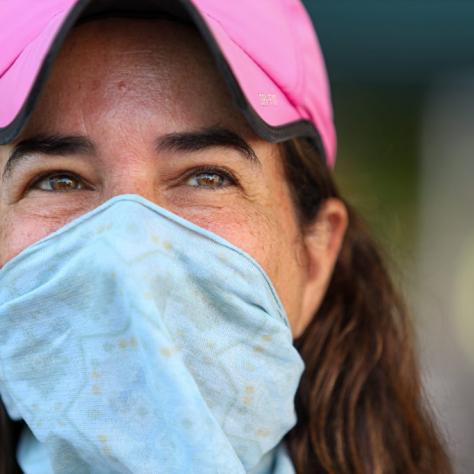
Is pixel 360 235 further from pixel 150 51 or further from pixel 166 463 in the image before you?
pixel 166 463

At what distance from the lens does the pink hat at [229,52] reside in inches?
57.5

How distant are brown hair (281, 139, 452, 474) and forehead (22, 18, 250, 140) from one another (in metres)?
0.25

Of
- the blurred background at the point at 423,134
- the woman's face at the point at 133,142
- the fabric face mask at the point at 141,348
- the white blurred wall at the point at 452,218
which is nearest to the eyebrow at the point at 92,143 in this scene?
the woman's face at the point at 133,142

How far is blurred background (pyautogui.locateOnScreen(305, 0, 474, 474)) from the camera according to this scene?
3443 millimetres

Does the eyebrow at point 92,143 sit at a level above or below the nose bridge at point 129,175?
above

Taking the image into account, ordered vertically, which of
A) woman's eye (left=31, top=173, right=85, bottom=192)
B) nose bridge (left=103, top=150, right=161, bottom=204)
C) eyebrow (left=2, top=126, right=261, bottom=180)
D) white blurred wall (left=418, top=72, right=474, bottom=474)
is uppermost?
eyebrow (left=2, top=126, right=261, bottom=180)

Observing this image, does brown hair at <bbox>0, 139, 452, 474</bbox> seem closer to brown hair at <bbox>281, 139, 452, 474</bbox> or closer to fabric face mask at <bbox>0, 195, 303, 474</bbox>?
brown hair at <bbox>281, 139, 452, 474</bbox>

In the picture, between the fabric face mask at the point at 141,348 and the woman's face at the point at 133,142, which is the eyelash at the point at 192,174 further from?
the fabric face mask at the point at 141,348

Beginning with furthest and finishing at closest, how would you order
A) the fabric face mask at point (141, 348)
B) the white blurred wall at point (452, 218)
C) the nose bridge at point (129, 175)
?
the white blurred wall at point (452, 218) → the nose bridge at point (129, 175) → the fabric face mask at point (141, 348)

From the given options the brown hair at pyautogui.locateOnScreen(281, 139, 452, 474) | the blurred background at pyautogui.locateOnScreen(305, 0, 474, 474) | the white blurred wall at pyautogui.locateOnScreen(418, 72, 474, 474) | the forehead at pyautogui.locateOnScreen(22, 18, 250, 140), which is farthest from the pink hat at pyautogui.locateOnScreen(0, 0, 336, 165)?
the white blurred wall at pyautogui.locateOnScreen(418, 72, 474, 474)

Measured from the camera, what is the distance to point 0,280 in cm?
156

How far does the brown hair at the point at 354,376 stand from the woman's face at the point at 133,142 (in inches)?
8.1

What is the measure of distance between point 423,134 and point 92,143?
2.69m

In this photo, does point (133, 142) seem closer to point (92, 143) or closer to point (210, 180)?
point (92, 143)
